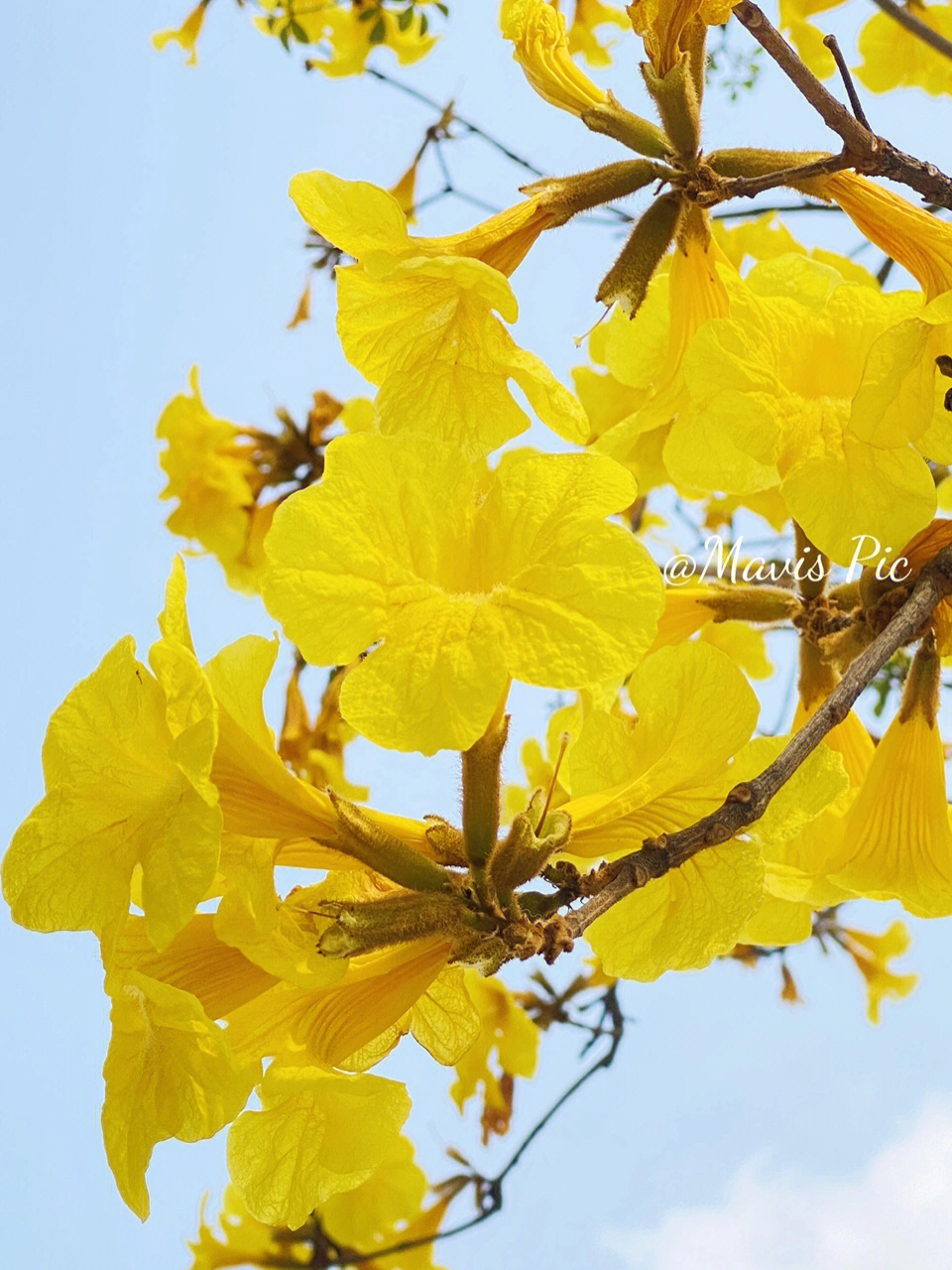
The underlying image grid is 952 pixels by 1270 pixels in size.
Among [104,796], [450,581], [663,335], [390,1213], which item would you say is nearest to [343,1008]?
[104,796]

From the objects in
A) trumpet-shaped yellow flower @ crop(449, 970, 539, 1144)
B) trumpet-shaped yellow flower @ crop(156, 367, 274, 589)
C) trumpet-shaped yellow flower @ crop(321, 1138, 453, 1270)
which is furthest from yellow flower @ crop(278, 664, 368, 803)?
trumpet-shaped yellow flower @ crop(321, 1138, 453, 1270)

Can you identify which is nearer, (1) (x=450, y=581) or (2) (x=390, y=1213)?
(1) (x=450, y=581)

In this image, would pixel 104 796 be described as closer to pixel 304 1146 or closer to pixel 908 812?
pixel 304 1146

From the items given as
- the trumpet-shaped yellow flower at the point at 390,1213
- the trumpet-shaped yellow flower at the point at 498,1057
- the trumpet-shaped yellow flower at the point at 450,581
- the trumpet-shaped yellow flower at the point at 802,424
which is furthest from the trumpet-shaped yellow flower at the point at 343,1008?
the trumpet-shaped yellow flower at the point at 390,1213

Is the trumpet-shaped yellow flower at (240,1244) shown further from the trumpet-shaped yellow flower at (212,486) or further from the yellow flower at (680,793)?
the yellow flower at (680,793)

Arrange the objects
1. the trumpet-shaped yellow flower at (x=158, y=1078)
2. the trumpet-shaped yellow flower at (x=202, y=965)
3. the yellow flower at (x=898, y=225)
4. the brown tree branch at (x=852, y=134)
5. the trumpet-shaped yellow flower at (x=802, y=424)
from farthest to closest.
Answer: the yellow flower at (x=898, y=225)
the trumpet-shaped yellow flower at (x=802, y=424)
the brown tree branch at (x=852, y=134)
the trumpet-shaped yellow flower at (x=202, y=965)
the trumpet-shaped yellow flower at (x=158, y=1078)

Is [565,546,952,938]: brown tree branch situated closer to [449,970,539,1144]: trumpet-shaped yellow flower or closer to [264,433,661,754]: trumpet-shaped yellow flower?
[264,433,661,754]: trumpet-shaped yellow flower
